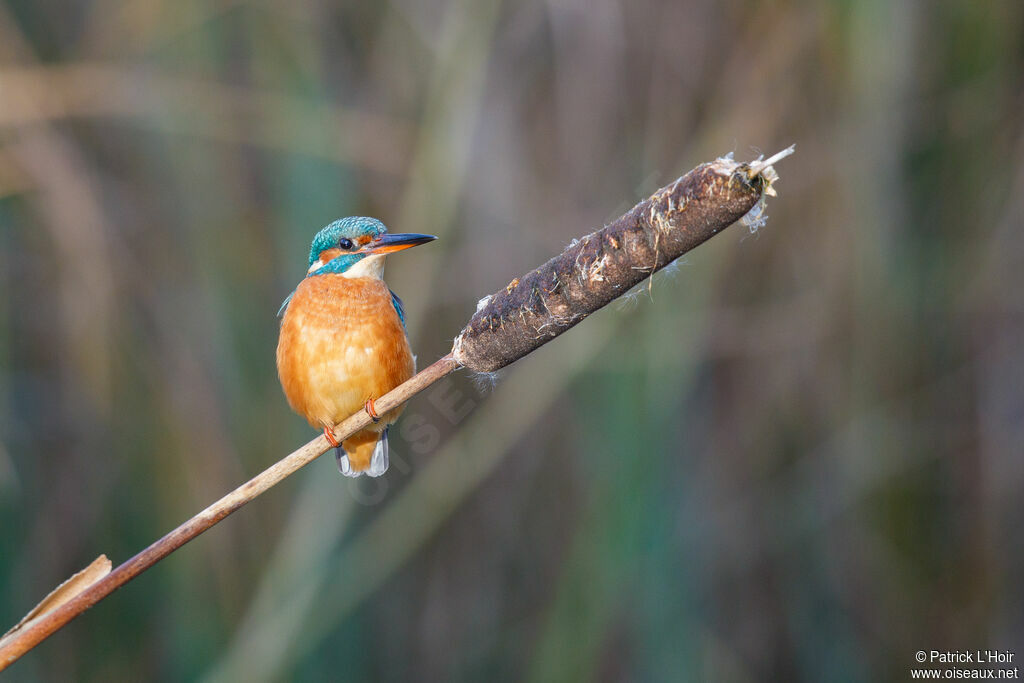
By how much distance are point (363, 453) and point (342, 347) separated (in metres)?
0.42

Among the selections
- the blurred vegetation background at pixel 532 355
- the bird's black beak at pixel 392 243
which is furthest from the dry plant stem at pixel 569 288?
the blurred vegetation background at pixel 532 355

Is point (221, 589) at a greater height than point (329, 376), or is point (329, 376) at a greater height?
point (329, 376)

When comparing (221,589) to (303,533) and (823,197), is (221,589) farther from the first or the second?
(823,197)

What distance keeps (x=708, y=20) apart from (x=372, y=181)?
5.02 feet

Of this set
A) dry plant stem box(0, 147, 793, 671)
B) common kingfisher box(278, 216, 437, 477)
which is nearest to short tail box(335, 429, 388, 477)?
common kingfisher box(278, 216, 437, 477)

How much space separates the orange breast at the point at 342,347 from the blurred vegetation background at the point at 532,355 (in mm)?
754

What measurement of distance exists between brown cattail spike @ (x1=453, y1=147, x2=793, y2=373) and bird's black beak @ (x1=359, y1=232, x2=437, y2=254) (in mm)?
464

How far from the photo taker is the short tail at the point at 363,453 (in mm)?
2314

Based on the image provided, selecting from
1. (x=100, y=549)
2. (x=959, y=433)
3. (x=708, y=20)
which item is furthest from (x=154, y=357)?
(x=959, y=433)

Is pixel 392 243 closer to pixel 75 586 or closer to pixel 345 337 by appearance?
pixel 345 337

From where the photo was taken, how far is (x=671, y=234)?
0.97m

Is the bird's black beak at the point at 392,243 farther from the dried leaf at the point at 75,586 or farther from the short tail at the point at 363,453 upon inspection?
the dried leaf at the point at 75,586

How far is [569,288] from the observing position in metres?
1.08

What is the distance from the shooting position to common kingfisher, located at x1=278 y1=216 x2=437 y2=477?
2.05 metres
